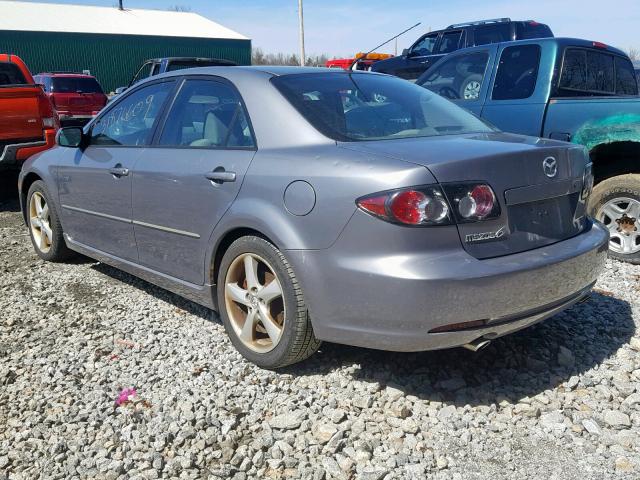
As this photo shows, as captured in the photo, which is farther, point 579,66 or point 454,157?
point 579,66

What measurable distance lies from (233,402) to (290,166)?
45.8 inches

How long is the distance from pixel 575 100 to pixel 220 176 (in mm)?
3354

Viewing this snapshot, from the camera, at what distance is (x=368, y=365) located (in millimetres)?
3252

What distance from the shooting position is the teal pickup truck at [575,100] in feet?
16.1

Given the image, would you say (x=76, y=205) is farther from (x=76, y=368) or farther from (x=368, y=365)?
(x=368, y=365)

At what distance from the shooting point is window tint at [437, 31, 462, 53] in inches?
487

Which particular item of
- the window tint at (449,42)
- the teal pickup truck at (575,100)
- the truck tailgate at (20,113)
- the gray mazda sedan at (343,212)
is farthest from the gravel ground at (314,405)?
the window tint at (449,42)

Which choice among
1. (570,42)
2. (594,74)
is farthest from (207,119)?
(594,74)

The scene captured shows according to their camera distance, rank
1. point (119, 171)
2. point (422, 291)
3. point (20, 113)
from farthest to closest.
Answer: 1. point (20, 113)
2. point (119, 171)
3. point (422, 291)

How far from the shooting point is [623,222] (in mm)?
5035

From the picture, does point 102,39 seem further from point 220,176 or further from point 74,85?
point 220,176

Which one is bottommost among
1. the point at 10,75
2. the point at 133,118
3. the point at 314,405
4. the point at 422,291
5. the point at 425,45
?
the point at 314,405

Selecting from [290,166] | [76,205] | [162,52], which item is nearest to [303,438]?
[290,166]

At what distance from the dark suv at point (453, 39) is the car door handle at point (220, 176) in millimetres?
9553
